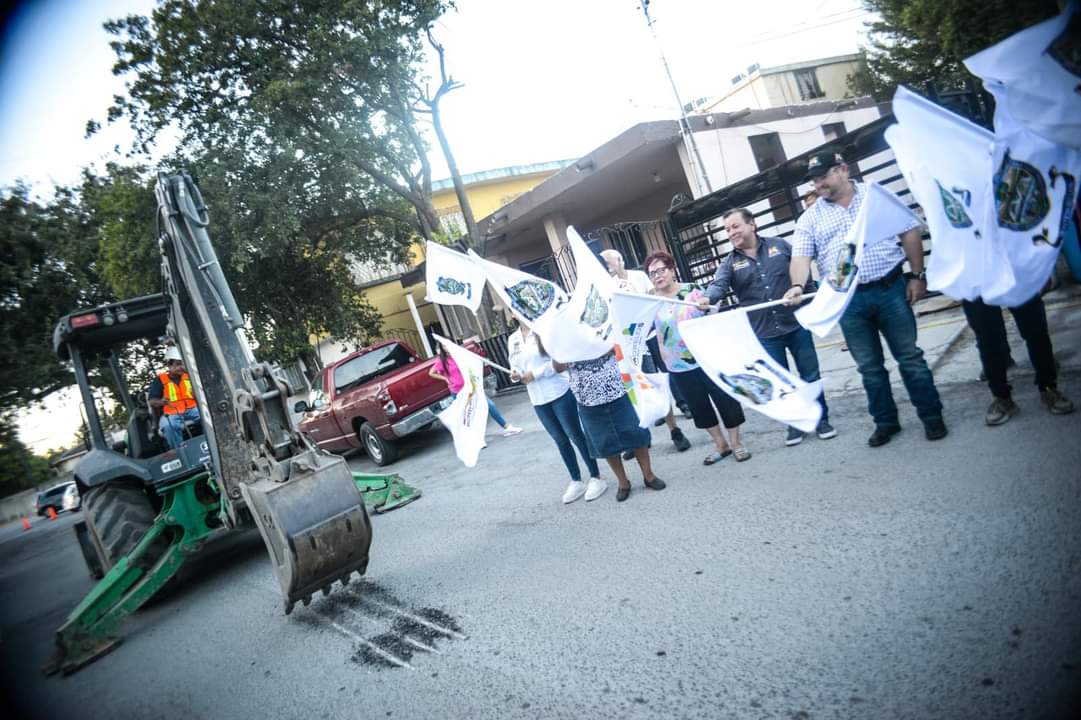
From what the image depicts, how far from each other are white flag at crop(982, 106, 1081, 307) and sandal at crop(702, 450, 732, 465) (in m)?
2.49

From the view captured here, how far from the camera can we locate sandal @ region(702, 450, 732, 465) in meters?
5.31

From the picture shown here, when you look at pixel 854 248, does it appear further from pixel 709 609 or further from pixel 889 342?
pixel 709 609

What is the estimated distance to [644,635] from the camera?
3.10 meters

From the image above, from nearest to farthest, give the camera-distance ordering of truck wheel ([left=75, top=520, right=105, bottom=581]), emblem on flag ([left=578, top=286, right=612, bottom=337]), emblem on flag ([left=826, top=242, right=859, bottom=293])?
emblem on flag ([left=826, top=242, right=859, bottom=293]), emblem on flag ([left=578, top=286, right=612, bottom=337]), truck wheel ([left=75, top=520, right=105, bottom=581])

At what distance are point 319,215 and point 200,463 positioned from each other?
11.7 m

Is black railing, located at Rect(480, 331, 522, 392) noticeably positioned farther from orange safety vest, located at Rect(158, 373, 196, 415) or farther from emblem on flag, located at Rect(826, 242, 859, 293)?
emblem on flag, located at Rect(826, 242, 859, 293)

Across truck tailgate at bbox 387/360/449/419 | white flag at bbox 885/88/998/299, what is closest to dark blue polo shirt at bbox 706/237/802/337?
white flag at bbox 885/88/998/299

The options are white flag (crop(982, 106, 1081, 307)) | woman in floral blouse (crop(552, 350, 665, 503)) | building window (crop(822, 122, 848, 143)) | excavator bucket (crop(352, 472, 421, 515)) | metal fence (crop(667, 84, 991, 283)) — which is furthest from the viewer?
building window (crop(822, 122, 848, 143))

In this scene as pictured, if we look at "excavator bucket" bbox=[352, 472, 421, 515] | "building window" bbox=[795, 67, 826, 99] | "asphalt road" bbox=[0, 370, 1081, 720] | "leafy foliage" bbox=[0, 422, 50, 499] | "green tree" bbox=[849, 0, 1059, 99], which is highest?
"building window" bbox=[795, 67, 826, 99]

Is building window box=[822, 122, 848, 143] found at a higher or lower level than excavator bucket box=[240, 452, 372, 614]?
higher

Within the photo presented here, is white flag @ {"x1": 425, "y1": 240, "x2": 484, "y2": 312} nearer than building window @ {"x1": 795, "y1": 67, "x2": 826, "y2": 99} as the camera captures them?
Yes

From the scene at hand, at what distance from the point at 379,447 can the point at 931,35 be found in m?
24.0

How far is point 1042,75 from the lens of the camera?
8.98 ft

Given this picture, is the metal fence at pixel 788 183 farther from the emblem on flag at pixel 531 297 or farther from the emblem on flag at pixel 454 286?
the emblem on flag at pixel 454 286
